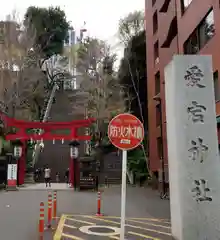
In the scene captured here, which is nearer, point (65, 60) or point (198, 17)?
point (198, 17)

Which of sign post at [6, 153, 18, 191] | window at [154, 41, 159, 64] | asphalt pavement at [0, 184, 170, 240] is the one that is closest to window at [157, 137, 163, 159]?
window at [154, 41, 159, 64]

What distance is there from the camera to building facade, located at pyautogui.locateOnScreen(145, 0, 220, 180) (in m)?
14.7

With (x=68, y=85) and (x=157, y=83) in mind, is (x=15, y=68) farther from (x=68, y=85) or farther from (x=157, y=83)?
(x=68, y=85)

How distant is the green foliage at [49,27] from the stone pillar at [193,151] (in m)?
Answer: 43.4

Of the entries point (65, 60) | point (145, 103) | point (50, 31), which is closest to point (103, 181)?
point (145, 103)

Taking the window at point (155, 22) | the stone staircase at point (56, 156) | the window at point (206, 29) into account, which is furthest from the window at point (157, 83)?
the stone staircase at point (56, 156)

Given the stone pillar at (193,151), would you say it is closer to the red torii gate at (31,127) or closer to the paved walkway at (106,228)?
the paved walkway at (106,228)

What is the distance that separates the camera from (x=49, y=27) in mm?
50094

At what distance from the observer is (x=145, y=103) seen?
35.7 meters

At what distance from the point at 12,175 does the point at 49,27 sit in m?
32.4

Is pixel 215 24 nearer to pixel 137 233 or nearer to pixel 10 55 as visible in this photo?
pixel 137 233

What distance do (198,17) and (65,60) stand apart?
35.7 m

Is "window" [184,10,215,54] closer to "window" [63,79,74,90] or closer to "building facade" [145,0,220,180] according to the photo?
"building facade" [145,0,220,180]

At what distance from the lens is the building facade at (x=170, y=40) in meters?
14.7
